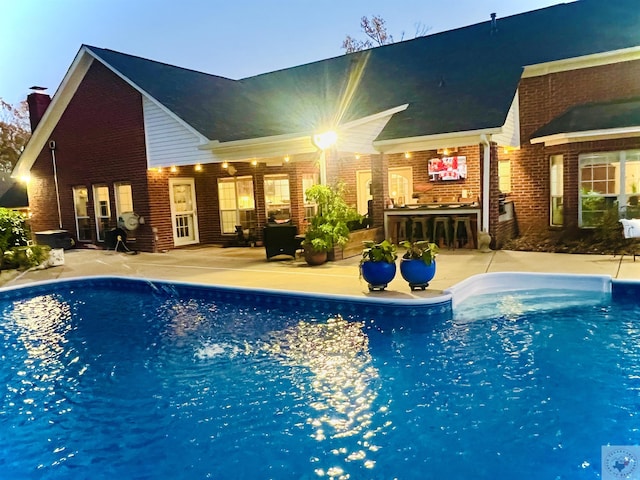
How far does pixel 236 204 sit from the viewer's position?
53.1ft

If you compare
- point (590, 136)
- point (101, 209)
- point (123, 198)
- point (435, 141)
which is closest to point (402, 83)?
point (435, 141)

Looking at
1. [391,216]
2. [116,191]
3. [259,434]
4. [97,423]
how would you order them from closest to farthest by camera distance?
[259,434], [97,423], [391,216], [116,191]

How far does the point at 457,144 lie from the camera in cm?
1166

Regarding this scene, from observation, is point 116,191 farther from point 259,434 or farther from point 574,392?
point 574,392

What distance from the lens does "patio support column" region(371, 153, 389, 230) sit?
12.9 meters

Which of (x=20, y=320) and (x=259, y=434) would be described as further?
(x=20, y=320)

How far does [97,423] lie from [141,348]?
82.2 inches

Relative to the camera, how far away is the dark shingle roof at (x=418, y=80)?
12.2 meters

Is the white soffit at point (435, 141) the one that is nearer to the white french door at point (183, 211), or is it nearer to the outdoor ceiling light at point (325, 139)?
the outdoor ceiling light at point (325, 139)

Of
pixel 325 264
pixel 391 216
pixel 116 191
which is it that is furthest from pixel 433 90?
pixel 116 191

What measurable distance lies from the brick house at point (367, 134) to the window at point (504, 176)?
30 millimetres

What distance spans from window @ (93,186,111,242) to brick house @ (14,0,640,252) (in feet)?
0.23
